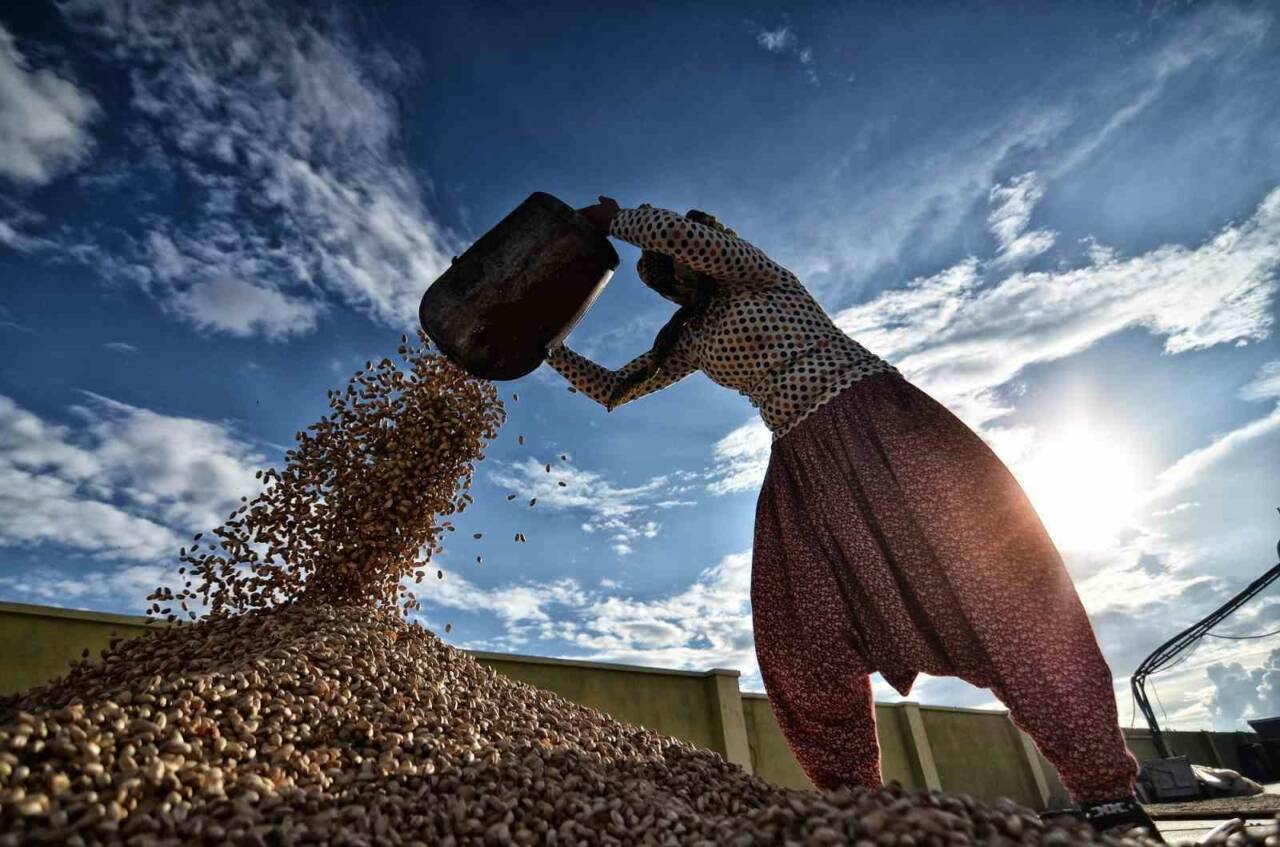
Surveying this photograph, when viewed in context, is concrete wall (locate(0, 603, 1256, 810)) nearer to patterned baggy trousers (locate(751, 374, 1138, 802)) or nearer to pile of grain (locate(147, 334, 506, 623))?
pile of grain (locate(147, 334, 506, 623))

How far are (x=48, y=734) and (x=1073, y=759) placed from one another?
208 cm

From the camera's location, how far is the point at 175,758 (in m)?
1.31

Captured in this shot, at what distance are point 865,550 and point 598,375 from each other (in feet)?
4.03

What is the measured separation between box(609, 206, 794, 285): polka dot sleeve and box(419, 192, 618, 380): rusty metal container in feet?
0.89

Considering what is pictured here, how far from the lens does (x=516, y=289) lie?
91.5 inches

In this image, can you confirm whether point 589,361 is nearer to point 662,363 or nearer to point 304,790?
Answer: point 662,363

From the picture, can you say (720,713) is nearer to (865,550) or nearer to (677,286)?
(865,550)

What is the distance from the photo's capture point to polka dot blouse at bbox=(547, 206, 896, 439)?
2.04 m

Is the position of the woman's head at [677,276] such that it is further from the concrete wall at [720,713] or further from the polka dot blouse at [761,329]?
the concrete wall at [720,713]

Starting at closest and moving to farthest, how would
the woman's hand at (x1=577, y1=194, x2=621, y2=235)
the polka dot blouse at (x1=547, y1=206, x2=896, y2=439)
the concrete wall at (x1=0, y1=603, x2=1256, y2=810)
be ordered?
the polka dot blouse at (x1=547, y1=206, x2=896, y2=439) < the woman's hand at (x1=577, y1=194, x2=621, y2=235) < the concrete wall at (x1=0, y1=603, x2=1256, y2=810)

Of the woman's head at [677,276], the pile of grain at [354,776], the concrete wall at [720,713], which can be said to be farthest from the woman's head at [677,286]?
the concrete wall at [720,713]

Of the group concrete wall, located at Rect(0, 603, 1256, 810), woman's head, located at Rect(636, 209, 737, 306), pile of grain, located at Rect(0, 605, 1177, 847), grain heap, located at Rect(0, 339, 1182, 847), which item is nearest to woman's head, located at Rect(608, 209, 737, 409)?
woman's head, located at Rect(636, 209, 737, 306)

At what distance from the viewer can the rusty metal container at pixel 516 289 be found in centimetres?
231

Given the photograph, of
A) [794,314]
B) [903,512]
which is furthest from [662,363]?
[903,512]
